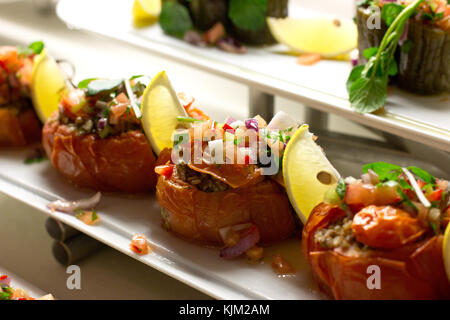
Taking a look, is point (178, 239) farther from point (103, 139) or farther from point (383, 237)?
point (383, 237)

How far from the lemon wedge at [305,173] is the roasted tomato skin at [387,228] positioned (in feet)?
1.04

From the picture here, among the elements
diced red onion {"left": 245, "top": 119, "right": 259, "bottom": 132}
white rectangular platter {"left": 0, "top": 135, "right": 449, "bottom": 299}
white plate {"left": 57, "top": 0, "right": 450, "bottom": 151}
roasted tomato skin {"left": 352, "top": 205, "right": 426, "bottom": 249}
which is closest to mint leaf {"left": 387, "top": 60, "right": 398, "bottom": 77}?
white plate {"left": 57, "top": 0, "right": 450, "bottom": 151}

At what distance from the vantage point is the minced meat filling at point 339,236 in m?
1.88

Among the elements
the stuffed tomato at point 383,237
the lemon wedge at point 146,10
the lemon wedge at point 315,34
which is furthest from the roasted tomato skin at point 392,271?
the lemon wedge at point 146,10

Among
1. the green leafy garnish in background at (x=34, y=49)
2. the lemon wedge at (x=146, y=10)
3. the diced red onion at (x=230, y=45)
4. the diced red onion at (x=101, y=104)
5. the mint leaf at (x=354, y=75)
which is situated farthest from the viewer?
the lemon wedge at (x=146, y=10)

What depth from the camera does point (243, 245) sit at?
2188 mm

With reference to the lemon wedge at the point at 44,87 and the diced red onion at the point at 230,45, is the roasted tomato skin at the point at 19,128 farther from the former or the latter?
the diced red onion at the point at 230,45

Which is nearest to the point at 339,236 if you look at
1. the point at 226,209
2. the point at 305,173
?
the point at 305,173

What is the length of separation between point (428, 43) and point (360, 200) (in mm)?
994

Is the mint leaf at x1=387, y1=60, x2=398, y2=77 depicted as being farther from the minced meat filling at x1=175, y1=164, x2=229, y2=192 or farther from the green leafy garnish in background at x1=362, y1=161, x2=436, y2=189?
the minced meat filling at x1=175, y1=164, x2=229, y2=192

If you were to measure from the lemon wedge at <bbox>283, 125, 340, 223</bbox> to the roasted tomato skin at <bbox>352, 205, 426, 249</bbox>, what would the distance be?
0.32 meters

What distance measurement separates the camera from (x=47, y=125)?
8.89 feet

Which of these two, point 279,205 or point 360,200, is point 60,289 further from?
point 360,200

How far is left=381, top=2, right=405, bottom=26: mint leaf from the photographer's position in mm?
2654
